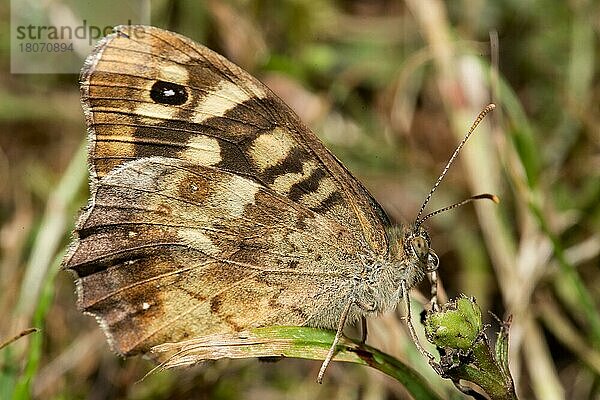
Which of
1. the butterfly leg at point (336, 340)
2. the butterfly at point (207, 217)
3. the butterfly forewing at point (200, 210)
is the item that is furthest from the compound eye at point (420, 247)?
the butterfly leg at point (336, 340)

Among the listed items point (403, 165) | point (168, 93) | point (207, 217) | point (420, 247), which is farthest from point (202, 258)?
point (403, 165)

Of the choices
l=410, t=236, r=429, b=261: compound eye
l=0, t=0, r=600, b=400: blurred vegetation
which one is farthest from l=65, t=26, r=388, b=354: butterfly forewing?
l=0, t=0, r=600, b=400: blurred vegetation

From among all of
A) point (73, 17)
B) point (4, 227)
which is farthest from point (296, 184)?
point (73, 17)

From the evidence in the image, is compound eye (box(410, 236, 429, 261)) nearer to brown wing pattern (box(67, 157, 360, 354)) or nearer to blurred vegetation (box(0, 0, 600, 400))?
brown wing pattern (box(67, 157, 360, 354))

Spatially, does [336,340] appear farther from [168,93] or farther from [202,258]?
[168,93]

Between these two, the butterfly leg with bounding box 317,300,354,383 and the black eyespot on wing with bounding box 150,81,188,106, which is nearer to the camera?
the butterfly leg with bounding box 317,300,354,383

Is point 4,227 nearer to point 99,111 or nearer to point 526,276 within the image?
point 99,111
